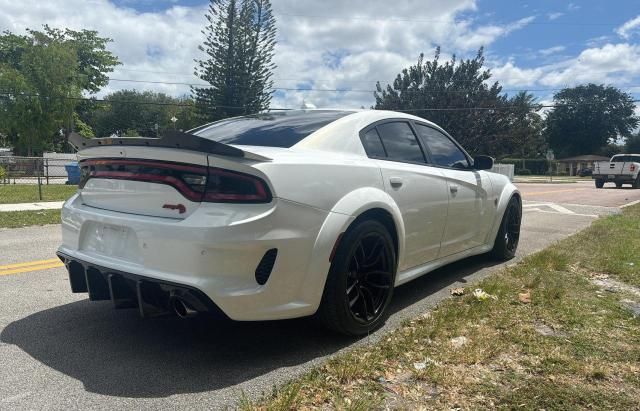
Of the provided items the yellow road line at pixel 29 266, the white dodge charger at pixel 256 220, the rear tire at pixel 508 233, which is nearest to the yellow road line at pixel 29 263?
the yellow road line at pixel 29 266

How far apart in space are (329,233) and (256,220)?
Result: 520 mm

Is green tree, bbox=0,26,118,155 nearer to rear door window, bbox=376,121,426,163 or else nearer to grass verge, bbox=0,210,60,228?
grass verge, bbox=0,210,60,228

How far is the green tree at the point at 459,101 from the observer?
45625mm

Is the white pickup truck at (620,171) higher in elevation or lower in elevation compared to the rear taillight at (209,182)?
lower

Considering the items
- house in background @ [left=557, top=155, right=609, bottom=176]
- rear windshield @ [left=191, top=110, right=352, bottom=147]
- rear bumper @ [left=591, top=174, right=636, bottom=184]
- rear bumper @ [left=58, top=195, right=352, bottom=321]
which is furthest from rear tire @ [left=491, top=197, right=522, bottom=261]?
house in background @ [left=557, top=155, right=609, bottom=176]

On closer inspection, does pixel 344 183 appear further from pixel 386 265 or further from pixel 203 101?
pixel 203 101

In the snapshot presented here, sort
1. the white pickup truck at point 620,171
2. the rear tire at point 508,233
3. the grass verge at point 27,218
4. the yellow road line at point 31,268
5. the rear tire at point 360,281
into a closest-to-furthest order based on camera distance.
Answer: the rear tire at point 360,281 < the yellow road line at point 31,268 < the rear tire at point 508,233 < the grass verge at point 27,218 < the white pickup truck at point 620,171

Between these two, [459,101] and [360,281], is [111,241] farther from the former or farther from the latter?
[459,101]

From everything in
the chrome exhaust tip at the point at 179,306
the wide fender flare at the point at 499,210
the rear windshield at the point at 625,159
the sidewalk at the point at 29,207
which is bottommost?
the sidewalk at the point at 29,207

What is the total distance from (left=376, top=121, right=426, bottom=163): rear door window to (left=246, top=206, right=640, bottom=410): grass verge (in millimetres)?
1213

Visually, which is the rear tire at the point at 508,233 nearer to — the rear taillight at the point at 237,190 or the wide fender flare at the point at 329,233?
the wide fender flare at the point at 329,233

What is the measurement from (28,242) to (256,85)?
100 feet

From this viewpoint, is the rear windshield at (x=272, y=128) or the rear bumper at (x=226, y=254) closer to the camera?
the rear bumper at (x=226, y=254)

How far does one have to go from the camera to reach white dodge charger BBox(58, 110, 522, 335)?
2.69m
